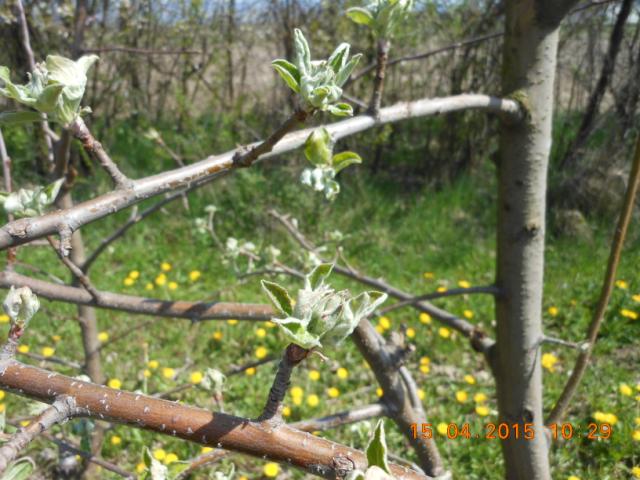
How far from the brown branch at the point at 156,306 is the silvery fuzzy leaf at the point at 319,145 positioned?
0.40m

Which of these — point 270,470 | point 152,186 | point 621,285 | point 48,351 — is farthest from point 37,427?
point 621,285

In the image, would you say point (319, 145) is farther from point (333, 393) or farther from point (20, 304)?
point (333, 393)

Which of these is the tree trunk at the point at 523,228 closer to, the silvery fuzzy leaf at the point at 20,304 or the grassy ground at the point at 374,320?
the grassy ground at the point at 374,320

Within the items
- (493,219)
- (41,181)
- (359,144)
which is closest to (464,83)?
(359,144)

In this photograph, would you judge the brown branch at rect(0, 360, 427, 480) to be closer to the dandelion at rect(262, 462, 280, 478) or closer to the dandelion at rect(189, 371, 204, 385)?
the dandelion at rect(262, 462, 280, 478)

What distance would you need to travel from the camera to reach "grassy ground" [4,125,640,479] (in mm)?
2621

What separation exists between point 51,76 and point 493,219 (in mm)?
4081

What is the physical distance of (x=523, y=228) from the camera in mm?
1387

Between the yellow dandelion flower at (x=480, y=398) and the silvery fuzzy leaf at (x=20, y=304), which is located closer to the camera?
the silvery fuzzy leaf at (x=20, y=304)

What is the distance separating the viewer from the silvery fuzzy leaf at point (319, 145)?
0.86 metres

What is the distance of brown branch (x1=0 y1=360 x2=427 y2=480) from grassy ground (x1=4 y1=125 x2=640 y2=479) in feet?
2.87

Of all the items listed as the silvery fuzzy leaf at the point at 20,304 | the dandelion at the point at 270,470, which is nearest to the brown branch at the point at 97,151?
the silvery fuzzy leaf at the point at 20,304

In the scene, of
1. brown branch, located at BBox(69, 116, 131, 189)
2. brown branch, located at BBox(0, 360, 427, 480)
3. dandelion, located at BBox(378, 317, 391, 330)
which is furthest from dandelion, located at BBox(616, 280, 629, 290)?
brown branch, located at BBox(69, 116, 131, 189)

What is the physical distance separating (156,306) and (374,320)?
2.48m
